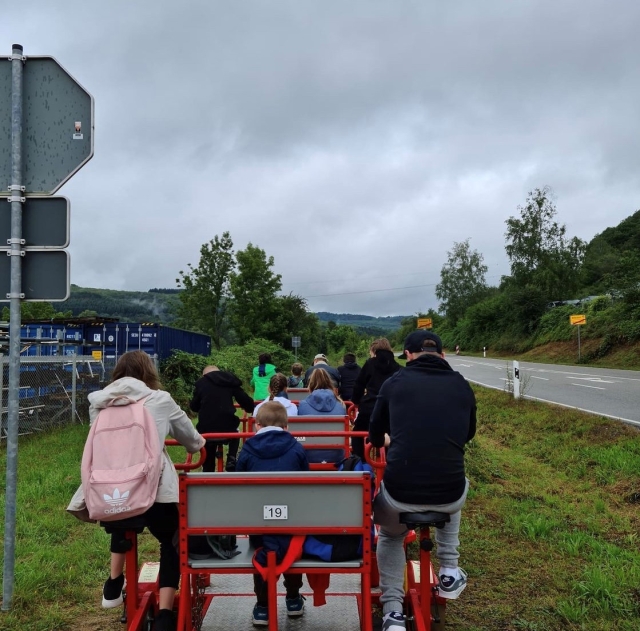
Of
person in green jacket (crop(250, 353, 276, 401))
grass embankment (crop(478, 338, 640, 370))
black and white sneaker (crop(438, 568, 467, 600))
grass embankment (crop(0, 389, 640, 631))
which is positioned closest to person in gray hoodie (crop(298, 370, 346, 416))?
grass embankment (crop(0, 389, 640, 631))

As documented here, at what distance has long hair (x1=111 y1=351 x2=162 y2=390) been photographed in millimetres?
3824

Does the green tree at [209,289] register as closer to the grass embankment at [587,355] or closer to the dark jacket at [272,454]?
the grass embankment at [587,355]

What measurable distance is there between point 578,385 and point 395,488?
18648mm

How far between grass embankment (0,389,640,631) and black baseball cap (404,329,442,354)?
5.85ft

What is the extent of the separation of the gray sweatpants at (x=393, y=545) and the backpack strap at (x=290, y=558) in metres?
0.51

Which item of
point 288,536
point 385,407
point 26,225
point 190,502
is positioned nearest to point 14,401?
point 26,225

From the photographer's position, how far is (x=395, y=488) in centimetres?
358

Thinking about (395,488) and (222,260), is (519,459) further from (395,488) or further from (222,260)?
(222,260)

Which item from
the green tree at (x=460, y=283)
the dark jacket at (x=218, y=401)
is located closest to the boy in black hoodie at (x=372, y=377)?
the dark jacket at (x=218, y=401)

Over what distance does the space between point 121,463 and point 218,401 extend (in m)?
4.30

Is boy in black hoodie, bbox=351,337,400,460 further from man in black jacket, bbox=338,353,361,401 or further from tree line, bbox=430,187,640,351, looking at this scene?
tree line, bbox=430,187,640,351

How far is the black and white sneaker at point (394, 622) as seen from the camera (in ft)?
11.9

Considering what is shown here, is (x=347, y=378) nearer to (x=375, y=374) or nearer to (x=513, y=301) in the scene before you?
(x=375, y=374)

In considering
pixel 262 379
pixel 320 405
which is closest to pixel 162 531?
pixel 320 405
